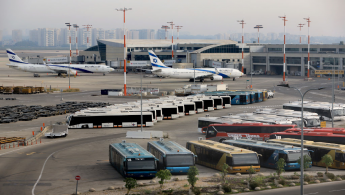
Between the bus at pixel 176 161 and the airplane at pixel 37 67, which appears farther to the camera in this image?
the airplane at pixel 37 67

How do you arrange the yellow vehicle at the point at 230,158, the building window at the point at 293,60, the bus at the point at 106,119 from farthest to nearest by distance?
the building window at the point at 293,60 → the bus at the point at 106,119 → the yellow vehicle at the point at 230,158

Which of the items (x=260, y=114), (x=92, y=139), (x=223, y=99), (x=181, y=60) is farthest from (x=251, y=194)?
(x=181, y=60)

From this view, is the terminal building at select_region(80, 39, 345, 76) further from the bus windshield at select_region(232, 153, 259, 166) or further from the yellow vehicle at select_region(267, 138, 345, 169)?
the bus windshield at select_region(232, 153, 259, 166)

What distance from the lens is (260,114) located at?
56.3 meters

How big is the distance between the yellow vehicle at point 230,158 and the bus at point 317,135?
33.4 feet

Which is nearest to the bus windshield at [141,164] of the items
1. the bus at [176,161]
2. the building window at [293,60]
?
the bus at [176,161]

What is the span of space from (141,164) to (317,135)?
1860 centimetres

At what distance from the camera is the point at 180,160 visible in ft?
105

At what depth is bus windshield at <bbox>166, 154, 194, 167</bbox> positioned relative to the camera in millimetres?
31906

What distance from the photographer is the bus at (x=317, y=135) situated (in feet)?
129

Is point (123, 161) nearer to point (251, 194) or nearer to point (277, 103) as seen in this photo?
point (251, 194)

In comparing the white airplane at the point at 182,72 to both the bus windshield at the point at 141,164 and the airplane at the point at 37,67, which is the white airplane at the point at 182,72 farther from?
the bus windshield at the point at 141,164

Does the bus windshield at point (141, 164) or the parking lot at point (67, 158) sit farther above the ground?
the bus windshield at point (141, 164)

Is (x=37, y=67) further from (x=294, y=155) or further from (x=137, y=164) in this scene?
(x=294, y=155)
